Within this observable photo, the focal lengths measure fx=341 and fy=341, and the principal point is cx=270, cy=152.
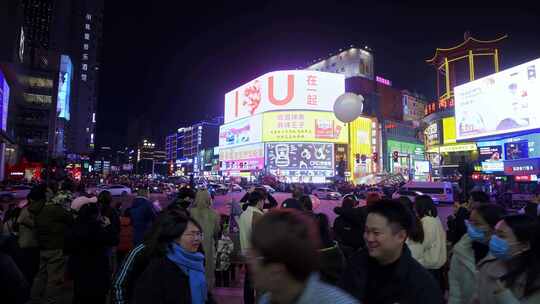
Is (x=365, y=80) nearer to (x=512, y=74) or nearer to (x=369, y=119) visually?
(x=369, y=119)

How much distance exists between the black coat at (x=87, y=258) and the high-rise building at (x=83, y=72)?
10611cm

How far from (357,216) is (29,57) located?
84.0m

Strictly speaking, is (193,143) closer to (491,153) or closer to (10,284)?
(491,153)

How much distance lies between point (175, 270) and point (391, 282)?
1.52 m

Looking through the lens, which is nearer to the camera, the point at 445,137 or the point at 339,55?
the point at 445,137

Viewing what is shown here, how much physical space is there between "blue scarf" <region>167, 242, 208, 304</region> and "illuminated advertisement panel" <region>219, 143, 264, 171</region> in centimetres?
6968

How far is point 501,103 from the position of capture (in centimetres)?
3559

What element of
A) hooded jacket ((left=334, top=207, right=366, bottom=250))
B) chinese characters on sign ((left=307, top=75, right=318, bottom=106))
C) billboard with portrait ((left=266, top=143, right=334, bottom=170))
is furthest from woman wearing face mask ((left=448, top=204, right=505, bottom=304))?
chinese characters on sign ((left=307, top=75, right=318, bottom=106))

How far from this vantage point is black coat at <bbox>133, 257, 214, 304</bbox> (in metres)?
2.42

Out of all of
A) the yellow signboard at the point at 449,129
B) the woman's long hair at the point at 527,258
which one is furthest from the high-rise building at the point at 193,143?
the woman's long hair at the point at 527,258

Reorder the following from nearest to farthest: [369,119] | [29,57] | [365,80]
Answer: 1. [29,57]
2. [369,119]
3. [365,80]

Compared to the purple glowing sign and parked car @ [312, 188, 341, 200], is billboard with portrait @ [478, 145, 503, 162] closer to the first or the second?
parked car @ [312, 188, 341, 200]

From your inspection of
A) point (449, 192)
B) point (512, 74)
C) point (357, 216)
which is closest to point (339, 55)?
point (512, 74)

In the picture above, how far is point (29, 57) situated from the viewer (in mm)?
69188
